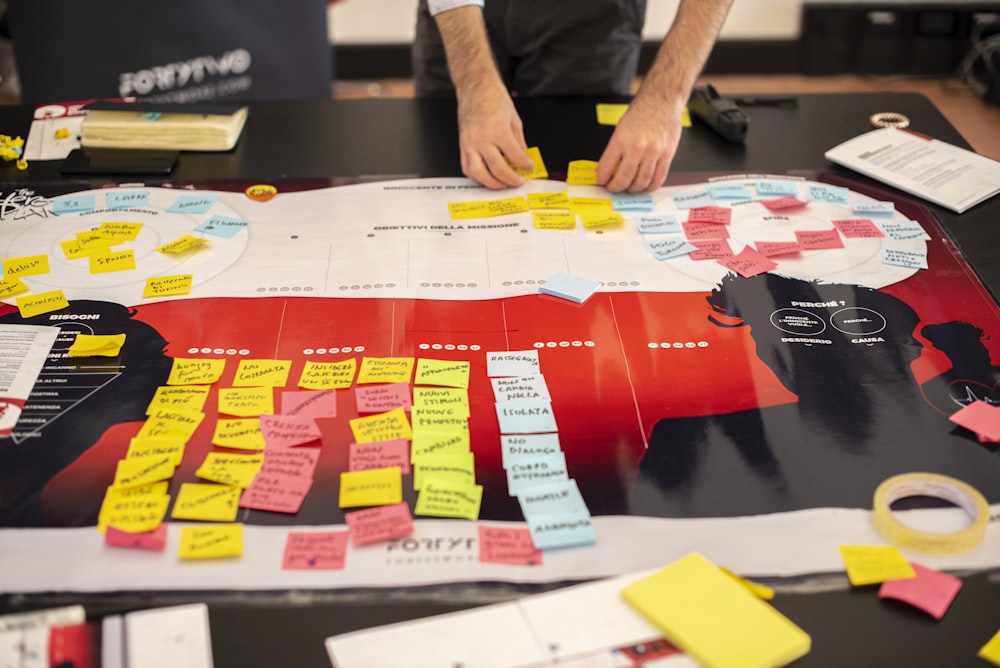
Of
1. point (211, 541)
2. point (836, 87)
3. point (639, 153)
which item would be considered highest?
point (639, 153)

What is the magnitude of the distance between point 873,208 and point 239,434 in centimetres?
94

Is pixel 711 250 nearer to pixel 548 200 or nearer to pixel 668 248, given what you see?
pixel 668 248

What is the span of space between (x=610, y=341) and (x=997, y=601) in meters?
0.47

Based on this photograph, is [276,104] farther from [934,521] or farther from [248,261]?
[934,521]

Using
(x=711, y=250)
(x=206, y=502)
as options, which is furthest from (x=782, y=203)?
(x=206, y=502)

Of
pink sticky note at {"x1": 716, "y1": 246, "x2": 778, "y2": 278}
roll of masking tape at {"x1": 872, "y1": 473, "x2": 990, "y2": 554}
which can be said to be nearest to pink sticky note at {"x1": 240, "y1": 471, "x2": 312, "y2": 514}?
roll of masking tape at {"x1": 872, "y1": 473, "x2": 990, "y2": 554}

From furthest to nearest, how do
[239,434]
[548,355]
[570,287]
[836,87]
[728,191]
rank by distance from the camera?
[836,87], [728,191], [570,287], [548,355], [239,434]

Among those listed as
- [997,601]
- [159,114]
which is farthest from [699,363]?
[159,114]

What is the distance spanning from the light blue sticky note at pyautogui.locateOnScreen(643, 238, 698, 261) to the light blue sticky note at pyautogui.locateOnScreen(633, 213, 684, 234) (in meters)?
0.03

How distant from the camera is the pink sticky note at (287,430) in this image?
3.14ft

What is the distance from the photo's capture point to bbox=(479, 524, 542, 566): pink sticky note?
0.83 m

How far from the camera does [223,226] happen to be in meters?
1.33

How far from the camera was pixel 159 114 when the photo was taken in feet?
5.01

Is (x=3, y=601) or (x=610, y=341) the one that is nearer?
(x=3, y=601)
